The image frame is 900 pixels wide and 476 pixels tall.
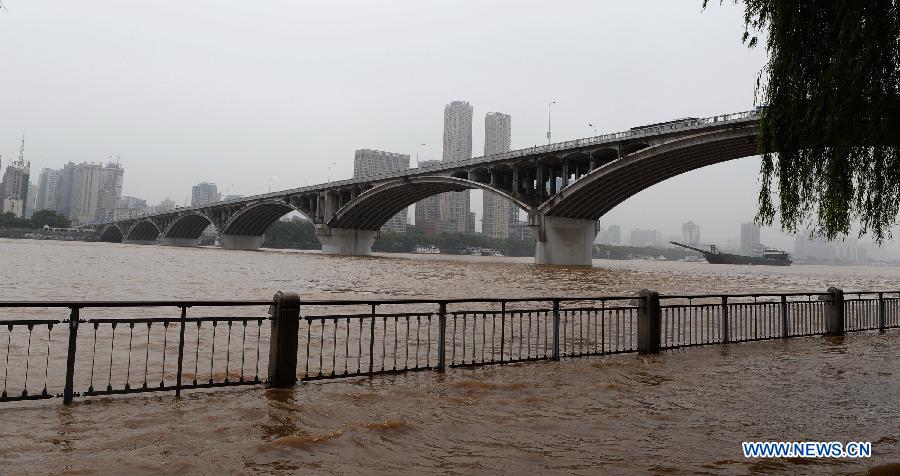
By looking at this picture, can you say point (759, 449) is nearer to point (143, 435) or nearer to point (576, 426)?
point (576, 426)

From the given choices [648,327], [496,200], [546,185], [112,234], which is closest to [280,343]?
[648,327]

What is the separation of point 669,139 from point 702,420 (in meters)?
48.0

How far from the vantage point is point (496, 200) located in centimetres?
18362

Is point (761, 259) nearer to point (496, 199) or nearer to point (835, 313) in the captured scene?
point (496, 199)

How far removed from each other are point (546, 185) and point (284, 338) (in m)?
72.9

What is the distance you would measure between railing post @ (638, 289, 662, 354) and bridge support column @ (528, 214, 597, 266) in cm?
5393

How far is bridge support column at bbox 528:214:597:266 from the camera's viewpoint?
210 ft

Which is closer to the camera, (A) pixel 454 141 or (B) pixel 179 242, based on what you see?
(B) pixel 179 242

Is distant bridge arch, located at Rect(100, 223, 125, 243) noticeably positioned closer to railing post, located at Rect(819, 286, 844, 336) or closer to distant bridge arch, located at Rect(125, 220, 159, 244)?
distant bridge arch, located at Rect(125, 220, 159, 244)

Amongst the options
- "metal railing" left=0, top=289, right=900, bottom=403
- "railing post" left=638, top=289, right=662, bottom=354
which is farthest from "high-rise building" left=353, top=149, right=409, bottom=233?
"railing post" left=638, top=289, right=662, bottom=354

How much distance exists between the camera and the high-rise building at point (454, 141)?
172 meters

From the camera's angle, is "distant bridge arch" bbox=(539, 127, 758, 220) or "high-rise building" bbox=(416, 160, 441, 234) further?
"high-rise building" bbox=(416, 160, 441, 234)

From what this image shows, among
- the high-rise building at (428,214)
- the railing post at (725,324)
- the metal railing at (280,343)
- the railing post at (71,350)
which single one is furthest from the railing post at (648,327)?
the high-rise building at (428,214)

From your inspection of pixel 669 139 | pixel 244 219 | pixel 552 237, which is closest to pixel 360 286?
pixel 669 139
